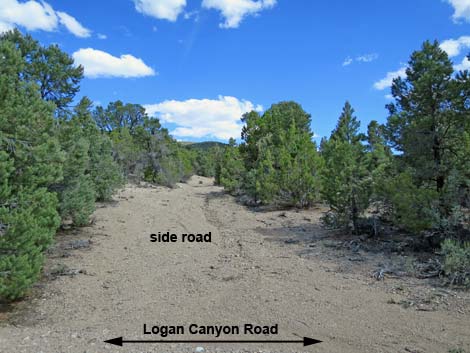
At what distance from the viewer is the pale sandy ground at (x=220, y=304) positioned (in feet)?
16.6

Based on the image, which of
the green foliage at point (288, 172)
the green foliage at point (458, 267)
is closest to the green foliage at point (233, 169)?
the green foliage at point (288, 172)

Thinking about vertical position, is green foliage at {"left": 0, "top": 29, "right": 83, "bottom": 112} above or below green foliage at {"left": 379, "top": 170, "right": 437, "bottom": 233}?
above

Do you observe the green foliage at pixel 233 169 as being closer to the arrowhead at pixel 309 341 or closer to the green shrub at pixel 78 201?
the green shrub at pixel 78 201

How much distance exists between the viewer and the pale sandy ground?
505 centimetres

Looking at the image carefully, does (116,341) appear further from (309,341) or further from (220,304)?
(309,341)

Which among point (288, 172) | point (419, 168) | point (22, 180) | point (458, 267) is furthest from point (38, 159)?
point (288, 172)

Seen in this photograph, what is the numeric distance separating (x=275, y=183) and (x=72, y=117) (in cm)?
1139

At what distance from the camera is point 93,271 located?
9039 mm

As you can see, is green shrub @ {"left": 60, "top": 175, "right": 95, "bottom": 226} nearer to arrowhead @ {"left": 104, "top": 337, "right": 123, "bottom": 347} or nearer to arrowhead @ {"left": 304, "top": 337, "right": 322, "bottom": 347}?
arrowhead @ {"left": 104, "top": 337, "right": 123, "bottom": 347}

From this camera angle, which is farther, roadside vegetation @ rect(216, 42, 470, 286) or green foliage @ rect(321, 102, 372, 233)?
green foliage @ rect(321, 102, 372, 233)

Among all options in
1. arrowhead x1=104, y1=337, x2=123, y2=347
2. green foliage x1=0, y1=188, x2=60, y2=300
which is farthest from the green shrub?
arrowhead x1=104, y1=337, x2=123, y2=347

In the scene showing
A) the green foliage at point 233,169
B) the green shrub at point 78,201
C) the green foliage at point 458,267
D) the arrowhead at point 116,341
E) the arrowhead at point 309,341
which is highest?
the green foliage at point 233,169

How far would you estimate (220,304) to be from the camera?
6.61 metres

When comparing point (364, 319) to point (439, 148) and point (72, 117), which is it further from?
point (72, 117)
